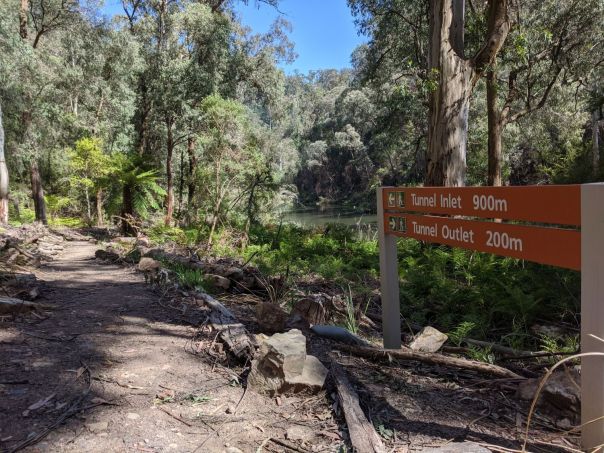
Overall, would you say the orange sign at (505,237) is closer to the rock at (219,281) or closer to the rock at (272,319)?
the rock at (272,319)

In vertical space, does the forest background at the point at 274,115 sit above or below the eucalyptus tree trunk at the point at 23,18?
below

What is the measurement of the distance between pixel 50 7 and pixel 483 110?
1956cm

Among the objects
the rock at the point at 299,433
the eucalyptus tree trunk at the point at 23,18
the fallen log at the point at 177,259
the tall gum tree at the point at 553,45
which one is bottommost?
the rock at the point at 299,433

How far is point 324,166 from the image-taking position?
6412cm

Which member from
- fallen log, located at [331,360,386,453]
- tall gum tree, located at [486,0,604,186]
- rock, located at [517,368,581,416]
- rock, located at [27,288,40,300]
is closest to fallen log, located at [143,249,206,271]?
rock, located at [27,288,40,300]

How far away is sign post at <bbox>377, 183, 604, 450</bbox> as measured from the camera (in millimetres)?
1877

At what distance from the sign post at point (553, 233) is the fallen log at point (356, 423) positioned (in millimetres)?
919

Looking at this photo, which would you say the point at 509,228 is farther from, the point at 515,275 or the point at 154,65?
the point at 154,65

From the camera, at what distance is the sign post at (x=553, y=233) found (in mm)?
1877

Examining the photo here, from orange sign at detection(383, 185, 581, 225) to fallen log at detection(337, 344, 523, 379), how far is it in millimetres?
1037

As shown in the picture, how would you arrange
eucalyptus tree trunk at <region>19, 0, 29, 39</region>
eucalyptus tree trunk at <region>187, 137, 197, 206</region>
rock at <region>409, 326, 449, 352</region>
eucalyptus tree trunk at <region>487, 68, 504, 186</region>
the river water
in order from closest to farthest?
rock at <region>409, 326, 449, 352</region> < eucalyptus tree trunk at <region>487, 68, 504, 186</region> < the river water < eucalyptus tree trunk at <region>19, 0, 29, 39</region> < eucalyptus tree trunk at <region>187, 137, 197, 206</region>

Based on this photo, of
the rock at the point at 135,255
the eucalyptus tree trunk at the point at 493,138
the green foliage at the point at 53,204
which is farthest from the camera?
the green foliage at the point at 53,204

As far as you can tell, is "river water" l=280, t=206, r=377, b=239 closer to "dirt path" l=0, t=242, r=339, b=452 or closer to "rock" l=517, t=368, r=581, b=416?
"dirt path" l=0, t=242, r=339, b=452

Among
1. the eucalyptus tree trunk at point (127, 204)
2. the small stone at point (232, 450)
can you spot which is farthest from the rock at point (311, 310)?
the eucalyptus tree trunk at point (127, 204)
